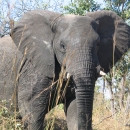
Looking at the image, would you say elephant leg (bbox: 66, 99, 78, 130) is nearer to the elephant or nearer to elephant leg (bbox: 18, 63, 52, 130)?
the elephant

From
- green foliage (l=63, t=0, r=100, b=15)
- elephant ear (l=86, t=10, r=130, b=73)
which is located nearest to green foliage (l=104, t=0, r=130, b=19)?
green foliage (l=63, t=0, r=100, b=15)

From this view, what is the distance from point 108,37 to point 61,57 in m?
1.00

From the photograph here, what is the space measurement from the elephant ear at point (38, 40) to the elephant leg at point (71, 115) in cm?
56

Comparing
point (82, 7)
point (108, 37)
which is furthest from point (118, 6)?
point (108, 37)

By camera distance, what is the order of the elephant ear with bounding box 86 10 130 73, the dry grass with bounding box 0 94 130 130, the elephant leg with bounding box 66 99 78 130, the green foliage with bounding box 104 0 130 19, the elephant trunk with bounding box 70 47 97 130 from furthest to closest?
the green foliage with bounding box 104 0 130 19
the elephant ear with bounding box 86 10 130 73
the elephant leg with bounding box 66 99 78 130
the elephant trunk with bounding box 70 47 97 130
the dry grass with bounding box 0 94 130 130

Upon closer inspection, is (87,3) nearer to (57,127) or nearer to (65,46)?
(57,127)

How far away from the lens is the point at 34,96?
5.05 meters

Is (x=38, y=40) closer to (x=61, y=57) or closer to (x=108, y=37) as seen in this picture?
(x=61, y=57)

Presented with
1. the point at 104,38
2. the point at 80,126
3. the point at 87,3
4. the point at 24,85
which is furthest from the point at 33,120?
the point at 87,3

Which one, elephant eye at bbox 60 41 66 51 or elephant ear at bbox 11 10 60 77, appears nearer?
elephant eye at bbox 60 41 66 51

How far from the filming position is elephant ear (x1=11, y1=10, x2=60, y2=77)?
5.04 m

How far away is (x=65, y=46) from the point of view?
478 cm

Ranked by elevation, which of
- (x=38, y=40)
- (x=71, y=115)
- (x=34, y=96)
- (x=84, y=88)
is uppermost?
(x=38, y=40)

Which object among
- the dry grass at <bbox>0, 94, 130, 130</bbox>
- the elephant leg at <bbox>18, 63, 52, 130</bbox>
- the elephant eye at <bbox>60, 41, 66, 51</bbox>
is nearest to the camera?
the dry grass at <bbox>0, 94, 130, 130</bbox>
